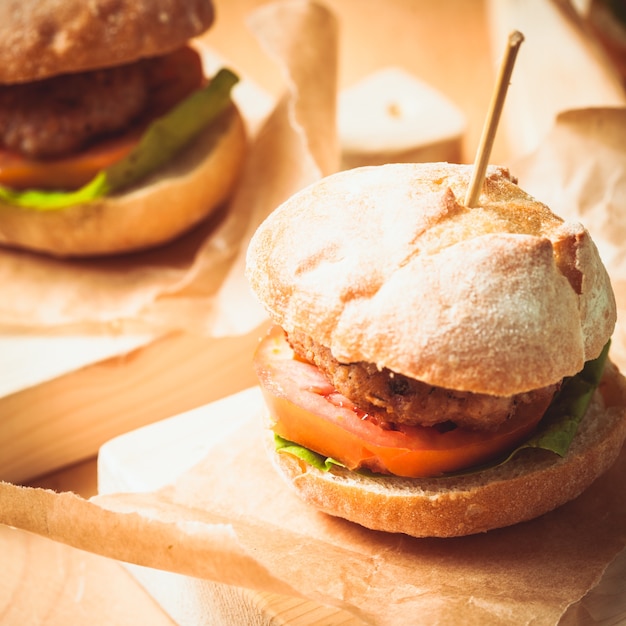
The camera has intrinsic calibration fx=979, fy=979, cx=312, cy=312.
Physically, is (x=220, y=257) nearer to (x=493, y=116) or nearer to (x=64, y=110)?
(x=64, y=110)

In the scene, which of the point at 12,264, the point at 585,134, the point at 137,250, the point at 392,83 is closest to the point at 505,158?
the point at 392,83

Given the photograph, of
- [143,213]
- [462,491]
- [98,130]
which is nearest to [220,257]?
[143,213]

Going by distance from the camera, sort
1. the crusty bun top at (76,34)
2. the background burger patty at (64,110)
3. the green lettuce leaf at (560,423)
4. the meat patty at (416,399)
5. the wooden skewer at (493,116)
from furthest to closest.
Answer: the background burger patty at (64,110), the crusty bun top at (76,34), the green lettuce leaf at (560,423), the meat patty at (416,399), the wooden skewer at (493,116)

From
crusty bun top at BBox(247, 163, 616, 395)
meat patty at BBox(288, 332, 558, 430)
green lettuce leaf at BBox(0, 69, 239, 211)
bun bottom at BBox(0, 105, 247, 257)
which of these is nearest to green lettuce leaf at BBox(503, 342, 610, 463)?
meat patty at BBox(288, 332, 558, 430)

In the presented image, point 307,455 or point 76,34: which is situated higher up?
point 76,34

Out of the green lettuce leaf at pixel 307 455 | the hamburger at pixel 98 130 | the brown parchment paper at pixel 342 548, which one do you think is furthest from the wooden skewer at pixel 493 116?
the hamburger at pixel 98 130

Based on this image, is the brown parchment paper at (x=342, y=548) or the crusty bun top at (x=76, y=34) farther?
the crusty bun top at (x=76, y=34)

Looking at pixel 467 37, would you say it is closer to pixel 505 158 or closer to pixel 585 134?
pixel 505 158

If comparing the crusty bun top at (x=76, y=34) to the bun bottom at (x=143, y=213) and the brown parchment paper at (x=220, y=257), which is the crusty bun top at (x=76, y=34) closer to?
the bun bottom at (x=143, y=213)
